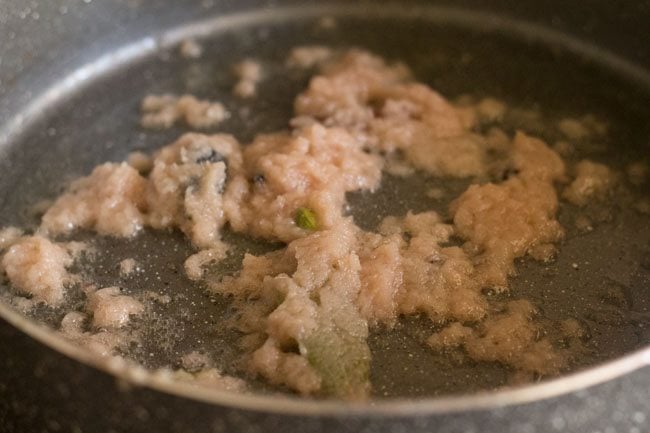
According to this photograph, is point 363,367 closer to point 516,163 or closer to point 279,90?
point 516,163

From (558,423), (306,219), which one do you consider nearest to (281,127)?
(306,219)

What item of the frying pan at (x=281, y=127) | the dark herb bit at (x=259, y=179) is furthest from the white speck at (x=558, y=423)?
the dark herb bit at (x=259, y=179)

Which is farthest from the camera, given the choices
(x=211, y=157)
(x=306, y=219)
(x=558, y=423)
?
(x=211, y=157)

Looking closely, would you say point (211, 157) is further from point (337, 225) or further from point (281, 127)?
point (337, 225)

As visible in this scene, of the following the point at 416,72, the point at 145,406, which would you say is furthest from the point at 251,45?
the point at 145,406

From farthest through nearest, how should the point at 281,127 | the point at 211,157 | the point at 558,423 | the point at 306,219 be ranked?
1. the point at 281,127
2. the point at 211,157
3. the point at 306,219
4. the point at 558,423

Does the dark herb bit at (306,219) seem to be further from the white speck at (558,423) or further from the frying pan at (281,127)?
the white speck at (558,423)

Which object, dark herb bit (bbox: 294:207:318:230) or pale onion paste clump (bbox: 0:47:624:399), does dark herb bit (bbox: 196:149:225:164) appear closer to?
pale onion paste clump (bbox: 0:47:624:399)
